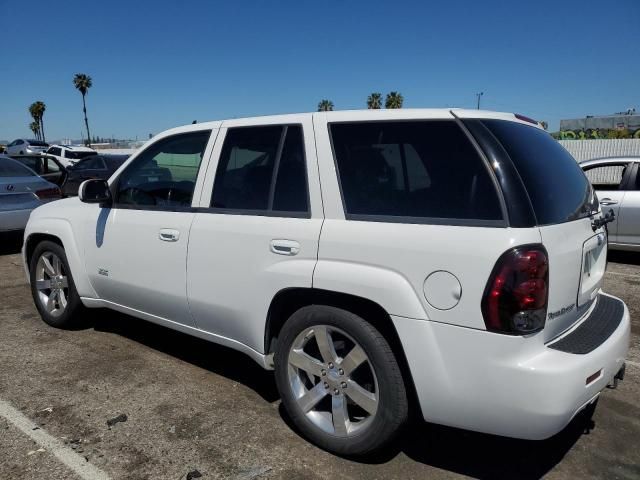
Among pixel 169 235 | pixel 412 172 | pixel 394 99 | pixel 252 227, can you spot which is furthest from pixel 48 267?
pixel 394 99

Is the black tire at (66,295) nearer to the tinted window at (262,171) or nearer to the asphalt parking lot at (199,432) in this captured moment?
the asphalt parking lot at (199,432)

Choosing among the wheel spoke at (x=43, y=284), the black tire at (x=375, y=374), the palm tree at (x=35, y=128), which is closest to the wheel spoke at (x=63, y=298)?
the wheel spoke at (x=43, y=284)

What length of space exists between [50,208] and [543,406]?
4224 millimetres

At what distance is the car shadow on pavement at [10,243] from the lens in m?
8.54

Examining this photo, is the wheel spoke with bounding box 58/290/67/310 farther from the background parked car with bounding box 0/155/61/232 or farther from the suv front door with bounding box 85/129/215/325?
the background parked car with bounding box 0/155/61/232

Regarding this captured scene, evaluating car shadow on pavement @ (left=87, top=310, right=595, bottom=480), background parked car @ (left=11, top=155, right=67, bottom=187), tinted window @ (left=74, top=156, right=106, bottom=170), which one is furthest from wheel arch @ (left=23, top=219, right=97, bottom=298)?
tinted window @ (left=74, top=156, right=106, bottom=170)

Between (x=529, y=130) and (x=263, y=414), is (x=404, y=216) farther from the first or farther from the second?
(x=263, y=414)

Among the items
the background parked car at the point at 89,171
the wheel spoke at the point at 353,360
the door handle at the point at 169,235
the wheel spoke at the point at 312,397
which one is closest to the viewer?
the wheel spoke at the point at 353,360

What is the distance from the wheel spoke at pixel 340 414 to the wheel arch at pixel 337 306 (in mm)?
367

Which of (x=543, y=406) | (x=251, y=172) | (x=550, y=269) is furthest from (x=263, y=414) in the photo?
(x=550, y=269)

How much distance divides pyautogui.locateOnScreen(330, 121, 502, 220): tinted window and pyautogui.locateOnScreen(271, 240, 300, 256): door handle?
1.17ft

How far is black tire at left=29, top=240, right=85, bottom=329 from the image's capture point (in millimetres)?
4434

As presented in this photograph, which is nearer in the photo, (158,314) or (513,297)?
(513,297)

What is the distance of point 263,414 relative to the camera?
3.25m
